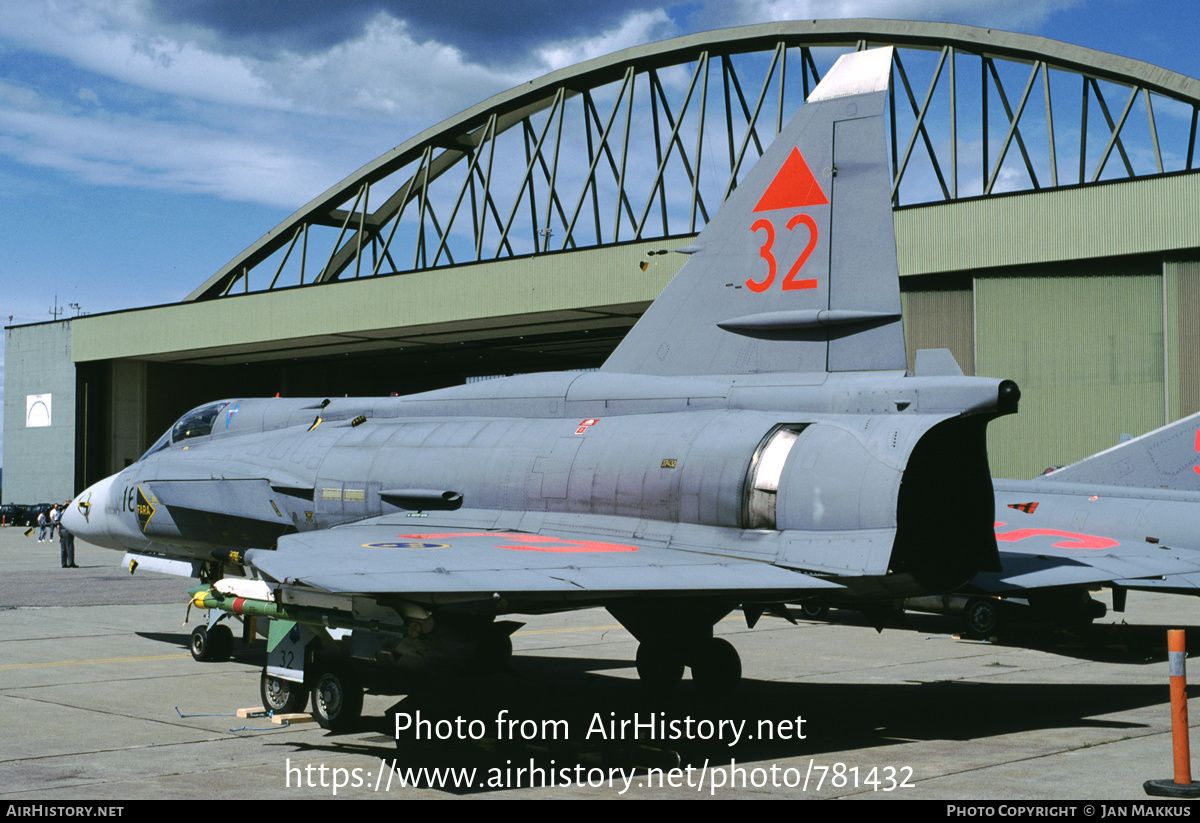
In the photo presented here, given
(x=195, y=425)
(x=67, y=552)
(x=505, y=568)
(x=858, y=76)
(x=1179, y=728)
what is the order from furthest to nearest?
1. (x=67, y=552)
2. (x=195, y=425)
3. (x=858, y=76)
4. (x=505, y=568)
5. (x=1179, y=728)

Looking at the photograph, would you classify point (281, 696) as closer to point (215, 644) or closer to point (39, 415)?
point (215, 644)

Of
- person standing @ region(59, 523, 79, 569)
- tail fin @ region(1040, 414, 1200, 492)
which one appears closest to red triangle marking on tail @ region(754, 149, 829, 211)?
tail fin @ region(1040, 414, 1200, 492)

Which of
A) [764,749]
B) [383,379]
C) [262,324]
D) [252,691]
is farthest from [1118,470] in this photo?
[383,379]

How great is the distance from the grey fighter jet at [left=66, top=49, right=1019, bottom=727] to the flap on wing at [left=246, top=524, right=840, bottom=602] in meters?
0.03

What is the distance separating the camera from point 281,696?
10.4m

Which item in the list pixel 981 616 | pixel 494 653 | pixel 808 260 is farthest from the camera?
pixel 981 616

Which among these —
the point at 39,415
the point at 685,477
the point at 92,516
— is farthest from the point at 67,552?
the point at 39,415

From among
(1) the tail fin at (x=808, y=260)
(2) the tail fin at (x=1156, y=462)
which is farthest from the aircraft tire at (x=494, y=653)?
(2) the tail fin at (x=1156, y=462)

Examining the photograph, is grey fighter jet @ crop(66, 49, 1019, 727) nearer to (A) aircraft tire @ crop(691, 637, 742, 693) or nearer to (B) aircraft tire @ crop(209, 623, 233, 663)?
(A) aircraft tire @ crop(691, 637, 742, 693)

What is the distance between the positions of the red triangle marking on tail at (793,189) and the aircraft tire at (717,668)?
4584 mm

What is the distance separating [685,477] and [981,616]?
9.36 m

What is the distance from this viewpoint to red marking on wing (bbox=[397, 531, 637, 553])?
9.23 m

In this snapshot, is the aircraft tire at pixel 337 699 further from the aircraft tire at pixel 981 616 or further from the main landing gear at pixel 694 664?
the aircraft tire at pixel 981 616

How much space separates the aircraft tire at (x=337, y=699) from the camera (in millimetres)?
9789
